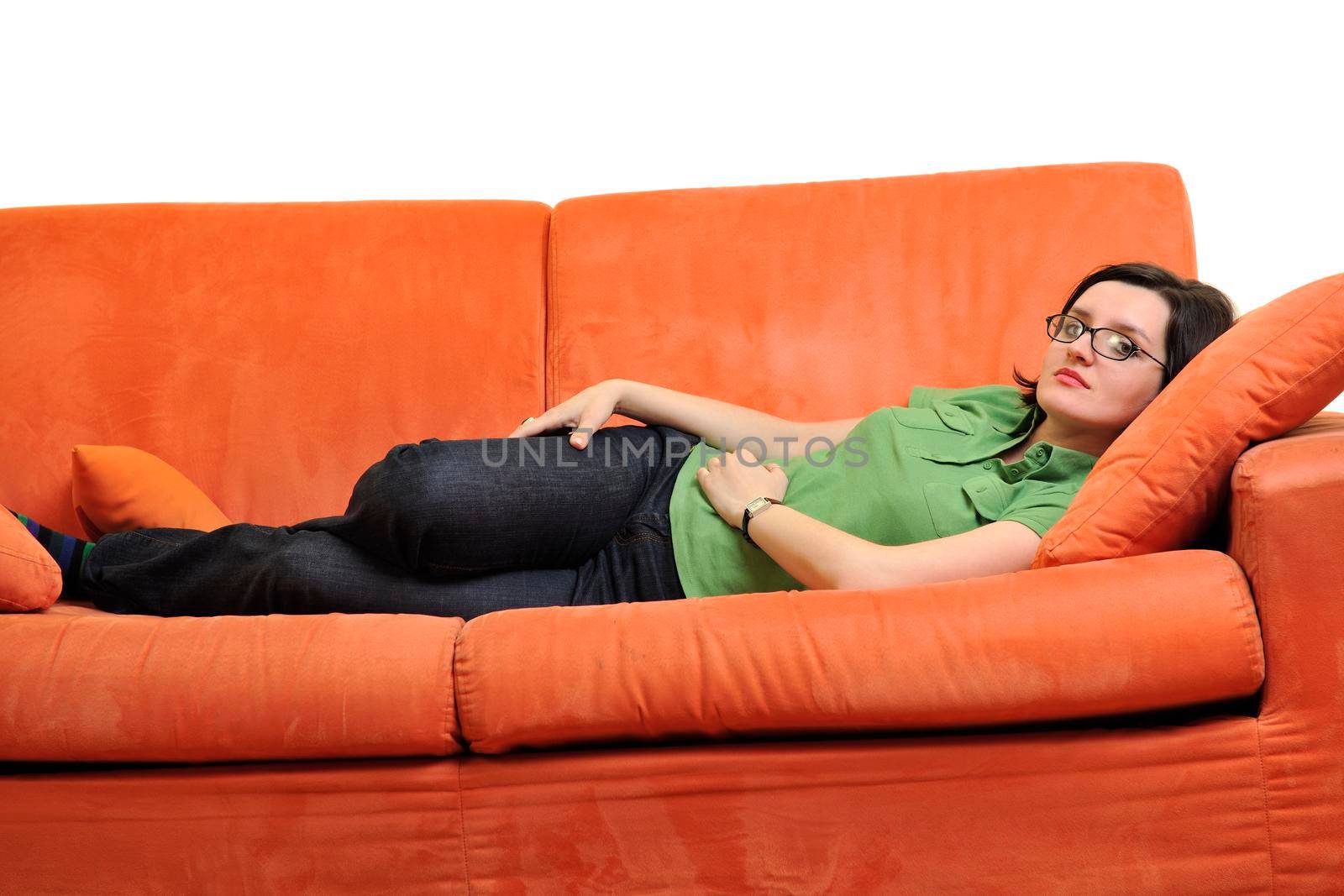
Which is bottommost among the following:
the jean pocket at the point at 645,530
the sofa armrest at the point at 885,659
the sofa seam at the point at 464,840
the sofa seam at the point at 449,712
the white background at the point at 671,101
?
the sofa seam at the point at 464,840

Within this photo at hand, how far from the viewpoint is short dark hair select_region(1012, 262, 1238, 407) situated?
143cm

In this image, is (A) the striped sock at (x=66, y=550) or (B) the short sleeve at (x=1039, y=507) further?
(A) the striped sock at (x=66, y=550)

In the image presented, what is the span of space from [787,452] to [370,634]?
0.76m

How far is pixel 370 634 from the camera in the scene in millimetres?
1189

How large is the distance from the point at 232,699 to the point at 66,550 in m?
0.55

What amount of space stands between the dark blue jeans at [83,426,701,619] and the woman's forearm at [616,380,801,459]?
6.3 inches

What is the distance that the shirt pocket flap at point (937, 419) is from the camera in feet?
5.01

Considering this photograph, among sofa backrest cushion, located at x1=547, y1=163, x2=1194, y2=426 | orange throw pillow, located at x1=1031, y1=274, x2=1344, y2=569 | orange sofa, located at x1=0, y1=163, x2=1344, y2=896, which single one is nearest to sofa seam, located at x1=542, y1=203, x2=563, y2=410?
sofa backrest cushion, located at x1=547, y1=163, x2=1194, y2=426

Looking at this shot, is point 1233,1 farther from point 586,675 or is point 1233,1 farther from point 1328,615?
point 586,675

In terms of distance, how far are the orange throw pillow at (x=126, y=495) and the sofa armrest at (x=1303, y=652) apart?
4.87 ft

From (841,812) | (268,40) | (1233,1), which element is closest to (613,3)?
(268,40)

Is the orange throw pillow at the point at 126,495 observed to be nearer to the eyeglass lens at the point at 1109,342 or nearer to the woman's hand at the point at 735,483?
the woman's hand at the point at 735,483

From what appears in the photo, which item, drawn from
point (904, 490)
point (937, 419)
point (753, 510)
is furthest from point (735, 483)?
point (937, 419)

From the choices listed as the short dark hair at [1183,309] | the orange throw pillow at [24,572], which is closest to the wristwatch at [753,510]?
the short dark hair at [1183,309]
